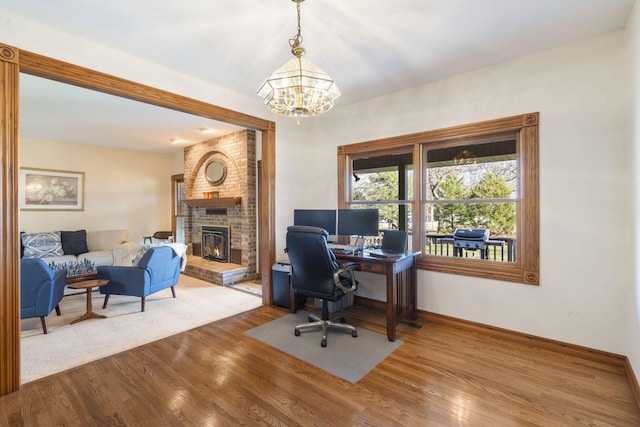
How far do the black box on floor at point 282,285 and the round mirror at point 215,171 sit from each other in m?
2.73

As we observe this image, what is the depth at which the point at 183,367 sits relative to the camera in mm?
2357

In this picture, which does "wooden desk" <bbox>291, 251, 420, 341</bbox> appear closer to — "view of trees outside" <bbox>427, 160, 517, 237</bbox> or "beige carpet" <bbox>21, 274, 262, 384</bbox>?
"view of trees outside" <bbox>427, 160, 517, 237</bbox>

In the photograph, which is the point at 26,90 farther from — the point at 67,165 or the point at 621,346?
the point at 621,346

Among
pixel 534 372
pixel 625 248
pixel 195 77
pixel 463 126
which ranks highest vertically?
pixel 195 77

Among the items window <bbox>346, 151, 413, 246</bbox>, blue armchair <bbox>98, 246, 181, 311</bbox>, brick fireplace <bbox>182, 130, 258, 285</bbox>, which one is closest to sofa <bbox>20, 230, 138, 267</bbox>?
brick fireplace <bbox>182, 130, 258, 285</bbox>

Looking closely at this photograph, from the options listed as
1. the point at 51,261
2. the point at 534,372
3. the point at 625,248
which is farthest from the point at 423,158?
the point at 51,261

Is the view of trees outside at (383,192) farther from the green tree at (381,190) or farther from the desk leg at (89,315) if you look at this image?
the desk leg at (89,315)

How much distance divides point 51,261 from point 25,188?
1.97m

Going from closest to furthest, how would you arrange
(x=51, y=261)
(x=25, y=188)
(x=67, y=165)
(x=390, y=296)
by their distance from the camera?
(x=390, y=296) < (x=51, y=261) < (x=25, y=188) < (x=67, y=165)

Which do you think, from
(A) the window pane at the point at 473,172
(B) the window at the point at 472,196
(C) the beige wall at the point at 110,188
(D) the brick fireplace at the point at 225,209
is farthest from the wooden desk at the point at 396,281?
(C) the beige wall at the point at 110,188

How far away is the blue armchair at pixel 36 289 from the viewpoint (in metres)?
2.85

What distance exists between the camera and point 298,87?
1.91 m

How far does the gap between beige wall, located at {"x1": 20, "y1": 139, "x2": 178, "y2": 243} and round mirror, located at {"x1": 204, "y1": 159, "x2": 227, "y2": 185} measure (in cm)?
192

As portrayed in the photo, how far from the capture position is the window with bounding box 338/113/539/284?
9.06ft
